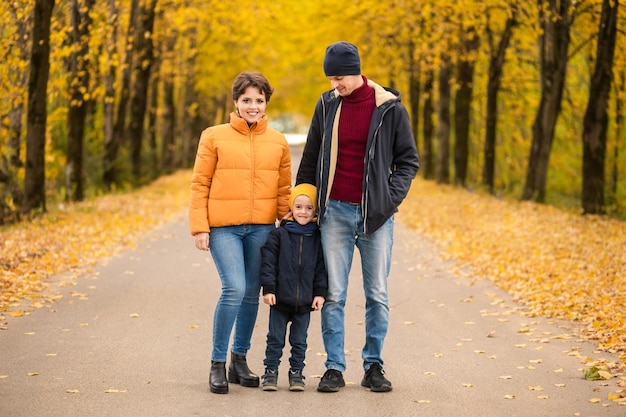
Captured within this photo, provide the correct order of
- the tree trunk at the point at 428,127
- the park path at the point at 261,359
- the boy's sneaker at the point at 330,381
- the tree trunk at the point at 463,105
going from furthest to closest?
the tree trunk at the point at 428,127, the tree trunk at the point at 463,105, the boy's sneaker at the point at 330,381, the park path at the point at 261,359

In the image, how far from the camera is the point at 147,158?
34.3m

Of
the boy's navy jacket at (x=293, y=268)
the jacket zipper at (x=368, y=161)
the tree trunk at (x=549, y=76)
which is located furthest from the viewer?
the tree trunk at (x=549, y=76)

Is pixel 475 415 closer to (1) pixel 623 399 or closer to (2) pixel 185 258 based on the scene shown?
(1) pixel 623 399

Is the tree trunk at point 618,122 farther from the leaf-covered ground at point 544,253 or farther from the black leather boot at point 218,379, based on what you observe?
the black leather boot at point 218,379

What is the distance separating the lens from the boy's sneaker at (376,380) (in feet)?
21.8

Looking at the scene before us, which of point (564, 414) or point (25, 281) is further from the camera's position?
point (25, 281)

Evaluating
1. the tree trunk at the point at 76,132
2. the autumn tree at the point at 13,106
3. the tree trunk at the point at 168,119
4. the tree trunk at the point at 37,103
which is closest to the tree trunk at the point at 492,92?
the tree trunk at the point at 76,132

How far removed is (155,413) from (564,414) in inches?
101

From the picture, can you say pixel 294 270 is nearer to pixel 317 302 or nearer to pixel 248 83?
pixel 317 302

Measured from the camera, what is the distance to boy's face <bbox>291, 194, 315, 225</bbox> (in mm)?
6511

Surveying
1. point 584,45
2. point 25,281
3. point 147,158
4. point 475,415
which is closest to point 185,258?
point 25,281

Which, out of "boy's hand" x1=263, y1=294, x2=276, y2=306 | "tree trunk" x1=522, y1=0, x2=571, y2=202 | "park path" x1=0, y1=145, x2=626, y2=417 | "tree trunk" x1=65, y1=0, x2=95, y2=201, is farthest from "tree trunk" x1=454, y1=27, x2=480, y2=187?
"boy's hand" x1=263, y1=294, x2=276, y2=306

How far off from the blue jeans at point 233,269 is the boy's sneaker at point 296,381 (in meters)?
0.42

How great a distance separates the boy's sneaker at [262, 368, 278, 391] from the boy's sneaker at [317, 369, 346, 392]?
301 mm
